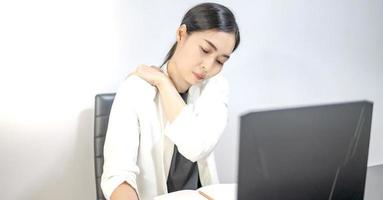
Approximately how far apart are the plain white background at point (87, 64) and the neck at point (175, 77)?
0.99 feet

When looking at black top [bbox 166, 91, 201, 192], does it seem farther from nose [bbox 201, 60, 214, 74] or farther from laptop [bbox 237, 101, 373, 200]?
laptop [bbox 237, 101, 373, 200]

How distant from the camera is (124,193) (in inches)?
34.8

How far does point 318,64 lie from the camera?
183 cm

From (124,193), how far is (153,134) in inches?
9.9

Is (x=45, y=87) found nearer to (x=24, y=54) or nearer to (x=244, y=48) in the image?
(x=24, y=54)

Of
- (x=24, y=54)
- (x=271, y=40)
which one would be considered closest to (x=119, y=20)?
(x=24, y=54)

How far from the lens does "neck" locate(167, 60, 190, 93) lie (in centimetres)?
113

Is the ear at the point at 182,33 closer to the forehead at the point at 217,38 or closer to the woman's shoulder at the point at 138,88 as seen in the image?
the forehead at the point at 217,38

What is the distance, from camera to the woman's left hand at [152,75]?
1.07 m

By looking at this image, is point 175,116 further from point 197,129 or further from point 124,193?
point 124,193

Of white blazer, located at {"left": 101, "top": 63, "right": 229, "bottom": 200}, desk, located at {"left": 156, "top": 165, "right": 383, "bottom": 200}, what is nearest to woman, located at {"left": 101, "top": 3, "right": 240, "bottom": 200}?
white blazer, located at {"left": 101, "top": 63, "right": 229, "bottom": 200}

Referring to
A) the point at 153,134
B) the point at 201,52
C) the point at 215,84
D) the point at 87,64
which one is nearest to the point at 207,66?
the point at 201,52

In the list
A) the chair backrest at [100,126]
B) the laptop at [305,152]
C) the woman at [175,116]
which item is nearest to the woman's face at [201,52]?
the woman at [175,116]

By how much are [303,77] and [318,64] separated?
10cm
